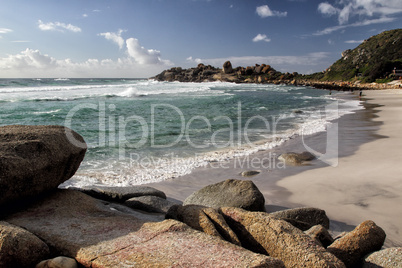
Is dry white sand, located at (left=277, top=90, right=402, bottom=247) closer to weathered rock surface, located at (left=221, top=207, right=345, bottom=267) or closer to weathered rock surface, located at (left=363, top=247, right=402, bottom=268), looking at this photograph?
weathered rock surface, located at (left=363, top=247, right=402, bottom=268)

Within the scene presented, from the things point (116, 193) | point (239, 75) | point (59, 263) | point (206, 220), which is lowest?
point (116, 193)

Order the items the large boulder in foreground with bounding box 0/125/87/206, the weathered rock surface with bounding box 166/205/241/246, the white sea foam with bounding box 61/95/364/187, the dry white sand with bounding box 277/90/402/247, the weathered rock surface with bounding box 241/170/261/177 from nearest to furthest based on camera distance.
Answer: the weathered rock surface with bounding box 166/205/241/246, the large boulder in foreground with bounding box 0/125/87/206, the dry white sand with bounding box 277/90/402/247, the white sea foam with bounding box 61/95/364/187, the weathered rock surface with bounding box 241/170/261/177

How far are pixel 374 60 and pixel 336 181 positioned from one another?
9521cm

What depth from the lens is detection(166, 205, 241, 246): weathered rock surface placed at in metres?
2.96

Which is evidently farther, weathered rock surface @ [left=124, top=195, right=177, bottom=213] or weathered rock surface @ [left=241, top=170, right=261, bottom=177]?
weathered rock surface @ [left=241, top=170, right=261, bottom=177]

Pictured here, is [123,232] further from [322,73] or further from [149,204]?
[322,73]

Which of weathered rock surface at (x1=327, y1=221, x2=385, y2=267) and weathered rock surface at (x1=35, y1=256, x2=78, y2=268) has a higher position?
weathered rock surface at (x1=35, y1=256, x2=78, y2=268)

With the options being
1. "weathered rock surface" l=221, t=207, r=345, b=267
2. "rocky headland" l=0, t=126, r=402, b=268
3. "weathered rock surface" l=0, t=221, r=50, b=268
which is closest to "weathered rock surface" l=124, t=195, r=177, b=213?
"rocky headland" l=0, t=126, r=402, b=268

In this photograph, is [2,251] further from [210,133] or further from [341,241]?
[210,133]

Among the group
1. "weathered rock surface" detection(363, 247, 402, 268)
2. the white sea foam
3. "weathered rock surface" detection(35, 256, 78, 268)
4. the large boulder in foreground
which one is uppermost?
the large boulder in foreground

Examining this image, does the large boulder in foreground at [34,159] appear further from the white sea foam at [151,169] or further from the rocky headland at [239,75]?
the rocky headland at [239,75]

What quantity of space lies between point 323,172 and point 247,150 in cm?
334

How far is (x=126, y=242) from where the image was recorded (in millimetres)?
2727

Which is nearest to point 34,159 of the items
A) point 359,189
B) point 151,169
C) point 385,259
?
point 385,259
